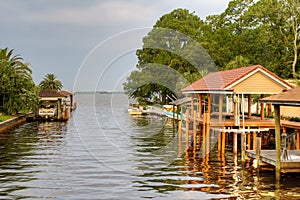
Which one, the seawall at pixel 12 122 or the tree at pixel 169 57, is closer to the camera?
the seawall at pixel 12 122

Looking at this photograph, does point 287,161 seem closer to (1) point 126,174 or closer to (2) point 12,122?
(1) point 126,174

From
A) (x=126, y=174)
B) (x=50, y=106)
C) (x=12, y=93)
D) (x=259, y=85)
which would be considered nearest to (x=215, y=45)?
(x=50, y=106)

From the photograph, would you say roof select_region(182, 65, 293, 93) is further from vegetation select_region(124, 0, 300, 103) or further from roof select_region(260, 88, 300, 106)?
vegetation select_region(124, 0, 300, 103)

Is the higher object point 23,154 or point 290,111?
point 290,111

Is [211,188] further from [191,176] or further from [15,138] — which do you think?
[15,138]

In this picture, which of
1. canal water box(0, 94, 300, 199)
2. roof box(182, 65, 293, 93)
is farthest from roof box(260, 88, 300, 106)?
roof box(182, 65, 293, 93)

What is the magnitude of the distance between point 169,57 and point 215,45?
33.8ft

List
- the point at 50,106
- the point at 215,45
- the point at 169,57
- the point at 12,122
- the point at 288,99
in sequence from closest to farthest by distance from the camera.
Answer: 1. the point at 288,99
2. the point at 12,122
3. the point at 50,106
4. the point at 215,45
5. the point at 169,57

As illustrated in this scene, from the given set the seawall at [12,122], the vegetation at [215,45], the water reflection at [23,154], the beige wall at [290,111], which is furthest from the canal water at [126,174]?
the vegetation at [215,45]

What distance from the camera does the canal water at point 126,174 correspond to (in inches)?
656

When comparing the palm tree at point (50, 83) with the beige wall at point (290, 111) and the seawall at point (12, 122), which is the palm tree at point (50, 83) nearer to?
the seawall at point (12, 122)

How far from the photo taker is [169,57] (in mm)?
79062

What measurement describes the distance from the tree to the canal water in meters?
39.7

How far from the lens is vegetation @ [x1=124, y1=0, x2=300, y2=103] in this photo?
61.4 m
